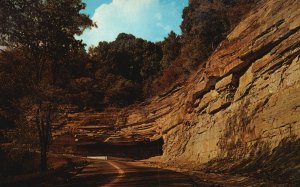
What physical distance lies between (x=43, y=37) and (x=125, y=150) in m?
39.1

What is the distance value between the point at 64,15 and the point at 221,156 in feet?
51.1

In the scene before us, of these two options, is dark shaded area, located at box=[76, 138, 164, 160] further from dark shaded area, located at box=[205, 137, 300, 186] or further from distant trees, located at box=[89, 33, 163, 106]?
dark shaded area, located at box=[205, 137, 300, 186]

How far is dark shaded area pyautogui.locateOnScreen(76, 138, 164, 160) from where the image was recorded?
5761 centimetres

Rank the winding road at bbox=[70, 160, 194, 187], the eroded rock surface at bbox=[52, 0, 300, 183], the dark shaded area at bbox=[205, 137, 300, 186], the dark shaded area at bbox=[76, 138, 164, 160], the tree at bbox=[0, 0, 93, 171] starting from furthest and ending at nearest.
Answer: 1. the dark shaded area at bbox=[76, 138, 164, 160]
2. the eroded rock surface at bbox=[52, 0, 300, 183]
3. the winding road at bbox=[70, 160, 194, 187]
4. the tree at bbox=[0, 0, 93, 171]
5. the dark shaded area at bbox=[205, 137, 300, 186]

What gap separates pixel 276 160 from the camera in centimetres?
1855

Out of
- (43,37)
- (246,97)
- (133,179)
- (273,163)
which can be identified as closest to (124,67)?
(246,97)

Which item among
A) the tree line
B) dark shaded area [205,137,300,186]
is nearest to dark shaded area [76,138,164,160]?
the tree line

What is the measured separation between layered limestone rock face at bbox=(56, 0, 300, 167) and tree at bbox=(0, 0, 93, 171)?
39.6 feet

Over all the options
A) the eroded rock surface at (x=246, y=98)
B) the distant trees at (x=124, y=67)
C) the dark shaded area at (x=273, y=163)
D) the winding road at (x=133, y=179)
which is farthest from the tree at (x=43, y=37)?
the distant trees at (x=124, y=67)

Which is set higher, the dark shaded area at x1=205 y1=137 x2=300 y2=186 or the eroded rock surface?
the eroded rock surface

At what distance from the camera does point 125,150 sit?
2359 inches

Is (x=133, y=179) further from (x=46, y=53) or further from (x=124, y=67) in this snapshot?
(x=124, y=67)

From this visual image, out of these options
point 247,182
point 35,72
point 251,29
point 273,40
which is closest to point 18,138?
point 35,72

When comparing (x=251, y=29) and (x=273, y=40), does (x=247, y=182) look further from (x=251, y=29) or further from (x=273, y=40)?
(x=251, y=29)
